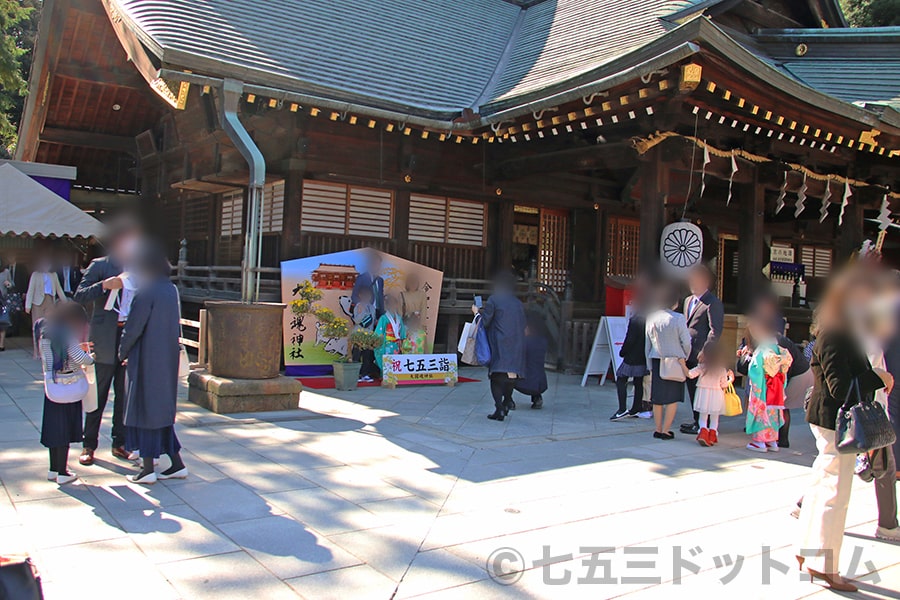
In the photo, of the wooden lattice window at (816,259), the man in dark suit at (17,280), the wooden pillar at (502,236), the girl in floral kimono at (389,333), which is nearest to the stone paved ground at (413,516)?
the girl in floral kimono at (389,333)

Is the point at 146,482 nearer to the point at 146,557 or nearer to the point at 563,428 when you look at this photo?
the point at 146,557

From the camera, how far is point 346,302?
34.3 feet

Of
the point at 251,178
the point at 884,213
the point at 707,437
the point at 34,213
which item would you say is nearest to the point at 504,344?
the point at 707,437

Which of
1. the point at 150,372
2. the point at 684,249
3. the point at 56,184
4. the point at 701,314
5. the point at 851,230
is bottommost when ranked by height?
the point at 150,372

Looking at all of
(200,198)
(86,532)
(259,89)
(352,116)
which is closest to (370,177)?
(352,116)

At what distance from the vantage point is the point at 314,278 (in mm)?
10195

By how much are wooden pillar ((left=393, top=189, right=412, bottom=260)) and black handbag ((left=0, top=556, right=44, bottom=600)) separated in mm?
10091

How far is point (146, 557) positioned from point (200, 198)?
11.8m

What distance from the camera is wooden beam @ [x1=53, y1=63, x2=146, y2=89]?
12227 mm

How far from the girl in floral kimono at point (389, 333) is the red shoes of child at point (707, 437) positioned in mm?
4506

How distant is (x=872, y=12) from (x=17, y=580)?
26880 millimetres

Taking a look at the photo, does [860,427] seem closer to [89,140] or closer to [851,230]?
[851,230]

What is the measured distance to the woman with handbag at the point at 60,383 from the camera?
445cm

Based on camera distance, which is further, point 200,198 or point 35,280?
point 200,198
